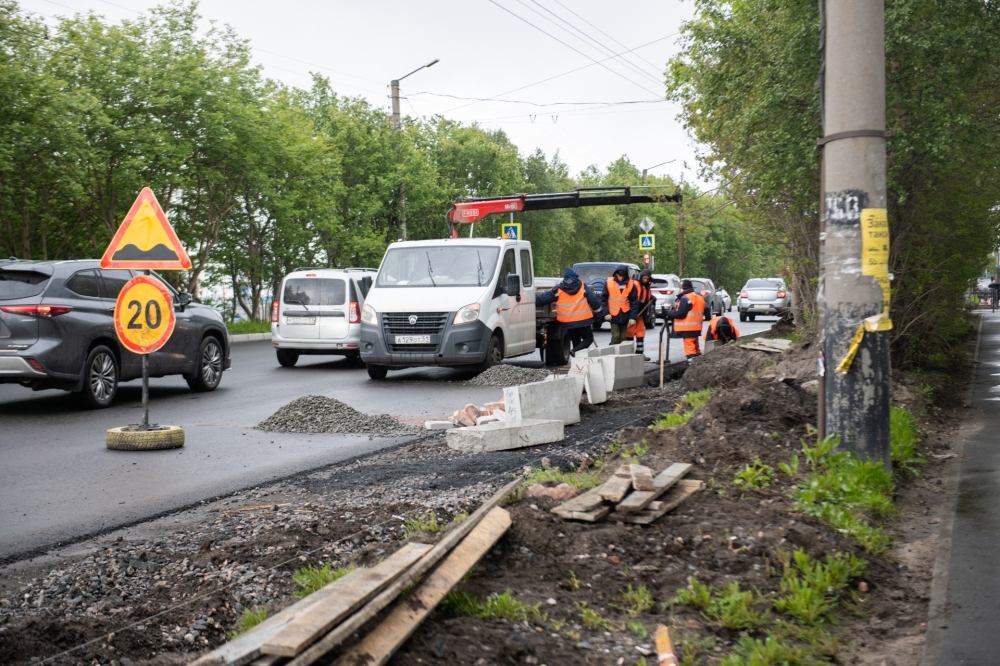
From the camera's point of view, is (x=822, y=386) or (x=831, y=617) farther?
(x=822, y=386)

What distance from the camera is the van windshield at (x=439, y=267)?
16.7 meters

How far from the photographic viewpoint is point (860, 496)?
6.31 m

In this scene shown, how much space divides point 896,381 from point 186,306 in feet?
31.1

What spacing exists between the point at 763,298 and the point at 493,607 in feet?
127

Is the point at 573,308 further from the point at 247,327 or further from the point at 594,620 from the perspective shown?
the point at 247,327

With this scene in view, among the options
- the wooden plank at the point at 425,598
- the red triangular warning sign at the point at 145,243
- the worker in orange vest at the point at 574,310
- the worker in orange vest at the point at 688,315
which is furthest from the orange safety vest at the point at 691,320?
the wooden plank at the point at 425,598

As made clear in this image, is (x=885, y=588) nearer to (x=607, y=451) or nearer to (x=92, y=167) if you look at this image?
(x=607, y=451)

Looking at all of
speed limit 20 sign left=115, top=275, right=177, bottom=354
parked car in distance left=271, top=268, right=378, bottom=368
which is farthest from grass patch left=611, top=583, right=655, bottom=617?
parked car in distance left=271, top=268, right=378, bottom=368

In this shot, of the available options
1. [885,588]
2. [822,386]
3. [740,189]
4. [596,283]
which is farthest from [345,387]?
[596,283]

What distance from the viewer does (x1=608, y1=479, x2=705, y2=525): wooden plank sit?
565 centimetres

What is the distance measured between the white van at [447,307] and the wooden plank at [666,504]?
948 centimetres

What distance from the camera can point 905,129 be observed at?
428 inches

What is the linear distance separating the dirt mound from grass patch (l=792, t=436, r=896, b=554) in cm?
572

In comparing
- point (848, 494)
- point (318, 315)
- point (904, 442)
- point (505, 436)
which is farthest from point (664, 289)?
point (848, 494)
